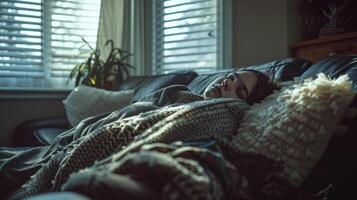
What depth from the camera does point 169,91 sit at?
136 centimetres

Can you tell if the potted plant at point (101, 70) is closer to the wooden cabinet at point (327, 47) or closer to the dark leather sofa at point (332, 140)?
the dark leather sofa at point (332, 140)

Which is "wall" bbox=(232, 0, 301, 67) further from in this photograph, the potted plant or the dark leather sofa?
the potted plant

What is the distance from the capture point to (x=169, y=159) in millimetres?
539

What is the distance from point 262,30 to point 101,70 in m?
1.32

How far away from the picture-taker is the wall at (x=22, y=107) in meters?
2.84

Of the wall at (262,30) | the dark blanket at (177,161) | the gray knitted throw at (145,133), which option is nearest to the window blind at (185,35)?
the wall at (262,30)

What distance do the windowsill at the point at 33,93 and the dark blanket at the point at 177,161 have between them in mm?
1935

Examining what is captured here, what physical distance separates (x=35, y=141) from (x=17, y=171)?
1085mm

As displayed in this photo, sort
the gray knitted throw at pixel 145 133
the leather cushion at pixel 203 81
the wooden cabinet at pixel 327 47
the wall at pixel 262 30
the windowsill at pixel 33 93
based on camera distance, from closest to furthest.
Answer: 1. the gray knitted throw at pixel 145 133
2. the leather cushion at pixel 203 81
3. the wooden cabinet at pixel 327 47
4. the wall at pixel 262 30
5. the windowsill at pixel 33 93

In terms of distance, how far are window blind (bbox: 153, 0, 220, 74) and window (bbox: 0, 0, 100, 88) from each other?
0.57 m

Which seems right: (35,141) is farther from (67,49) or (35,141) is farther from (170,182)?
(170,182)

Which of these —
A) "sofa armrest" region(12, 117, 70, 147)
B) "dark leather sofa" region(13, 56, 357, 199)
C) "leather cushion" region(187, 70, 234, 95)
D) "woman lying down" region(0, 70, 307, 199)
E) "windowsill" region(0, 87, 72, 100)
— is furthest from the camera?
"windowsill" region(0, 87, 72, 100)

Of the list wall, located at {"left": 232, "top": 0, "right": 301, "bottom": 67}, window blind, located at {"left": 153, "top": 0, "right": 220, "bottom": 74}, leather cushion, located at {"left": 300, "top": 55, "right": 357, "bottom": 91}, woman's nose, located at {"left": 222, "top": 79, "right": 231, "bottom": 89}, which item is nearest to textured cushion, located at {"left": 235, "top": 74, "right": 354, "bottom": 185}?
leather cushion, located at {"left": 300, "top": 55, "right": 357, "bottom": 91}

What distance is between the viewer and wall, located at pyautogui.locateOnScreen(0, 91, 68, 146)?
9.32ft
